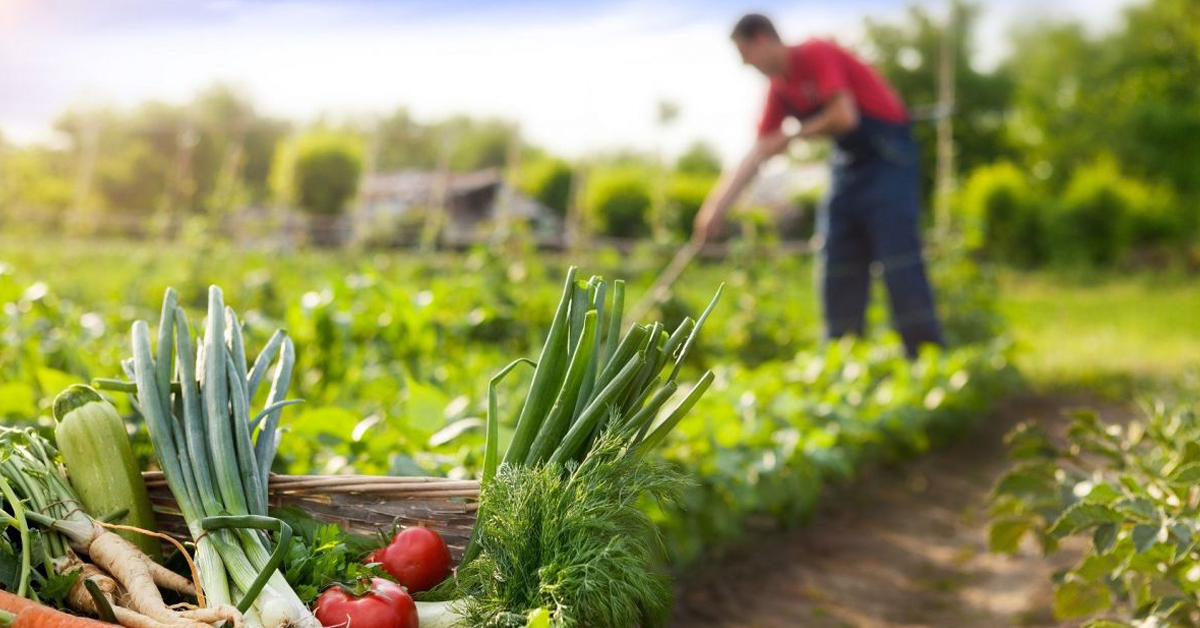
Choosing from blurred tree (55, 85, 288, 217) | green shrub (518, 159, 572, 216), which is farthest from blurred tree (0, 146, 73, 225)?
green shrub (518, 159, 572, 216)

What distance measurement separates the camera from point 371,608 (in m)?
1.36

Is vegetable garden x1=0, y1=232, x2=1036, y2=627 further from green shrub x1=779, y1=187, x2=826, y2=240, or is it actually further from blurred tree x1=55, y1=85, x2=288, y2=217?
green shrub x1=779, y1=187, x2=826, y2=240

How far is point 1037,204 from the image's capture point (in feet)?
57.5

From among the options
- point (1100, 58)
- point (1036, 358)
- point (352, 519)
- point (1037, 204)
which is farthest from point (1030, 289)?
point (1100, 58)

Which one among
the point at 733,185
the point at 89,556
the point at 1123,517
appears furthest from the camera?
the point at 733,185

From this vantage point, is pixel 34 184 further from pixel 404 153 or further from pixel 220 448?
pixel 404 153

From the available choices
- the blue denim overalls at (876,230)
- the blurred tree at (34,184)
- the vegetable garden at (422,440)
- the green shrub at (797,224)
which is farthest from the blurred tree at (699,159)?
the vegetable garden at (422,440)

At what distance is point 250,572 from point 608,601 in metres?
0.47

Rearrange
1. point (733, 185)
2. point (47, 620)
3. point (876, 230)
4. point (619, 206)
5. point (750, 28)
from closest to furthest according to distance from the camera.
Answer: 1. point (47, 620)
2. point (733, 185)
3. point (750, 28)
4. point (876, 230)
5. point (619, 206)

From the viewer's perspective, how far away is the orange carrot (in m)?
1.21

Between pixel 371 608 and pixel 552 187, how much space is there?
2357 cm

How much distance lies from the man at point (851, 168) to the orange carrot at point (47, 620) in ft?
13.4

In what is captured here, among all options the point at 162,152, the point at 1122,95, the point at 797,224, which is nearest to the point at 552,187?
the point at 797,224

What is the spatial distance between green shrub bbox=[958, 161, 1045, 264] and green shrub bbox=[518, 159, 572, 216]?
9.48 metres
